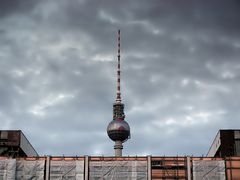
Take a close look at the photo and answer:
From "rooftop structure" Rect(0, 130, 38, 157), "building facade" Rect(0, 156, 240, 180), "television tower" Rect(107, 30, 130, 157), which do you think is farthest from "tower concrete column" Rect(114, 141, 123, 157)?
"building facade" Rect(0, 156, 240, 180)

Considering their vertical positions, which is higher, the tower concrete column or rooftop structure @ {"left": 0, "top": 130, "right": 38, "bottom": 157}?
the tower concrete column

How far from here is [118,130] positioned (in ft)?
599

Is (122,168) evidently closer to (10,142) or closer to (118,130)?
(10,142)

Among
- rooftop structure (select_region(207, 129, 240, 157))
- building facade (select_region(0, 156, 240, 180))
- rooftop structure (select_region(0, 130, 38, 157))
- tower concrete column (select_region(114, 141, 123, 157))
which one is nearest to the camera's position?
building facade (select_region(0, 156, 240, 180))

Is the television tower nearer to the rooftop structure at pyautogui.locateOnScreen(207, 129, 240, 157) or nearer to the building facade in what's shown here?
the rooftop structure at pyautogui.locateOnScreen(207, 129, 240, 157)

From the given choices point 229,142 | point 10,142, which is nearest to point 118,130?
point 229,142

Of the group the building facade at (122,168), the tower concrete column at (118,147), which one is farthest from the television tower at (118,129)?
the building facade at (122,168)

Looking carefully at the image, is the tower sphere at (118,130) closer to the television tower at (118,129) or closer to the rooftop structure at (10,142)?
the television tower at (118,129)

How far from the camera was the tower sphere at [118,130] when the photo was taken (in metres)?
183

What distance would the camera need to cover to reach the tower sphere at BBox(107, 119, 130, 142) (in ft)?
599

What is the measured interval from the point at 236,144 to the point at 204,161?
702 inches

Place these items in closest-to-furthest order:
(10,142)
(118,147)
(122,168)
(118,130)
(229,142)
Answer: (122,168) → (10,142) → (229,142) → (118,130) → (118,147)

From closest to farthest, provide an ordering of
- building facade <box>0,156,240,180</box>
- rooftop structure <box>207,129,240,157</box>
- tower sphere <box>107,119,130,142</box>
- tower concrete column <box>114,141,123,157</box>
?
1. building facade <box>0,156,240,180</box>
2. rooftop structure <box>207,129,240,157</box>
3. tower sphere <box>107,119,130,142</box>
4. tower concrete column <box>114,141,123,157</box>

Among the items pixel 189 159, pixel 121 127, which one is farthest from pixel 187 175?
pixel 121 127
